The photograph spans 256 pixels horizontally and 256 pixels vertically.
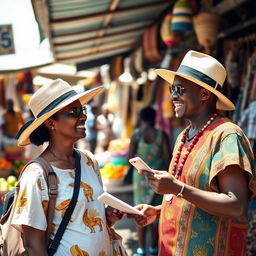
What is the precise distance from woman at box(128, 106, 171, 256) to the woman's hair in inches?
112

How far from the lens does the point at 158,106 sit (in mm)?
9195

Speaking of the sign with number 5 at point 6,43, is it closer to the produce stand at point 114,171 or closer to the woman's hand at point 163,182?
the produce stand at point 114,171

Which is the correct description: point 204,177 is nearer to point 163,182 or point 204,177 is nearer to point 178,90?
point 163,182

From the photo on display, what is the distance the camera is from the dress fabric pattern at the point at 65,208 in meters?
2.30

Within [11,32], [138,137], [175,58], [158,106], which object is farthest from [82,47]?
[138,137]

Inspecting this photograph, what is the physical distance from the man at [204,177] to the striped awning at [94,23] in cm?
223

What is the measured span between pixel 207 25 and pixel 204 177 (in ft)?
11.1

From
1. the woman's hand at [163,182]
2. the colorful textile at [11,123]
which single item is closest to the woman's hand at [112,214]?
the woman's hand at [163,182]

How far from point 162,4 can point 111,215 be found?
191 inches

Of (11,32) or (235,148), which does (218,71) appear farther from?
(11,32)

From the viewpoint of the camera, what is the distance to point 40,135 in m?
2.68

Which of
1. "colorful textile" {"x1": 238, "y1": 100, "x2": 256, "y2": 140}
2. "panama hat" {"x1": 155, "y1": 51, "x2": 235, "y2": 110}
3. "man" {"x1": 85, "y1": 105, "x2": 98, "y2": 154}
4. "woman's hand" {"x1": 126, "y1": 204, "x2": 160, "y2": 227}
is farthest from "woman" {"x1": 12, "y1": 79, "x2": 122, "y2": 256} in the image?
"man" {"x1": 85, "y1": 105, "x2": 98, "y2": 154}

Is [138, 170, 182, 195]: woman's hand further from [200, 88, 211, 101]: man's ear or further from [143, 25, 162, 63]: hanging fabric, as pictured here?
[143, 25, 162, 63]: hanging fabric

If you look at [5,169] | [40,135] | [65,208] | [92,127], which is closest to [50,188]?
[65,208]
